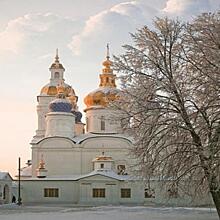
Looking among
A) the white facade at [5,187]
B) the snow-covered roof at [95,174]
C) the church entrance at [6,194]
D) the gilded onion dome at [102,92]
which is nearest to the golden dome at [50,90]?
the gilded onion dome at [102,92]

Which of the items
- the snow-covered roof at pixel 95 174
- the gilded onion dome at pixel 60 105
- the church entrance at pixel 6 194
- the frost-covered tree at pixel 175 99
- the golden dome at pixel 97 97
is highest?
the golden dome at pixel 97 97

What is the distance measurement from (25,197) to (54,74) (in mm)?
17929

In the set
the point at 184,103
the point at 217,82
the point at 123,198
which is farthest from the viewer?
the point at 123,198

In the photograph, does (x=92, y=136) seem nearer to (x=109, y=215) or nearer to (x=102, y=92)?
(x=102, y=92)

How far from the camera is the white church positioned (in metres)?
47.1

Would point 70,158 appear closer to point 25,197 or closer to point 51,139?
point 51,139

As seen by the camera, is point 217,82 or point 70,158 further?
point 70,158

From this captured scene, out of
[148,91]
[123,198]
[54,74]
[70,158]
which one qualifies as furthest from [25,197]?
[148,91]

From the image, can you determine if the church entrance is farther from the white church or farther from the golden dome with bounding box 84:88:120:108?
the golden dome with bounding box 84:88:120:108

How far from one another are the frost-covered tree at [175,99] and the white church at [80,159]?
25222 millimetres

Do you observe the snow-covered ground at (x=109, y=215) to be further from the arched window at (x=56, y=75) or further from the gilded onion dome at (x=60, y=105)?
the arched window at (x=56, y=75)

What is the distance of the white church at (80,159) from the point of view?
47094 millimetres

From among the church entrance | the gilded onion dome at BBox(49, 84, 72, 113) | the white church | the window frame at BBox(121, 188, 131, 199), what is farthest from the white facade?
the window frame at BBox(121, 188, 131, 199)

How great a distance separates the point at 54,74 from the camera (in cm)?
6112
